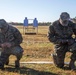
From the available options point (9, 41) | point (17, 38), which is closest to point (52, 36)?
point (17, 38)

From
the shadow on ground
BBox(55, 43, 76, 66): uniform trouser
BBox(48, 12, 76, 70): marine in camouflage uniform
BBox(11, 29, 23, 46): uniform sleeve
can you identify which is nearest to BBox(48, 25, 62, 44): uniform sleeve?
BBox(48, 12, 76, 70): marine in camouflage uniform

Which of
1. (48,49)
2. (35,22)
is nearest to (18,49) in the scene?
(48,49)

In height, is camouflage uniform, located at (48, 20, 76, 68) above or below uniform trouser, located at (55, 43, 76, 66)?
above

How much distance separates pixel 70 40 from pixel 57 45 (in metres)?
0.46

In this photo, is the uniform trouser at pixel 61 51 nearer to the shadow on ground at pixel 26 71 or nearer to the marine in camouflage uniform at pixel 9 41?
the shadow on ground at pixel 26 71

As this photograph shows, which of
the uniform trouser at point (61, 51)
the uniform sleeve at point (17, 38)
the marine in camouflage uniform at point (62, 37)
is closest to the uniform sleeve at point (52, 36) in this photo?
the marine in camouflage uniform at point (62, 37)

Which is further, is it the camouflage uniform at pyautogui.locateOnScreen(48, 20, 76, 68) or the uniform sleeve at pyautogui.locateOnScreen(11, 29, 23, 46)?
the camouflage uniform at pyautogui.locateOnScreen(48, 20, 76, 68)

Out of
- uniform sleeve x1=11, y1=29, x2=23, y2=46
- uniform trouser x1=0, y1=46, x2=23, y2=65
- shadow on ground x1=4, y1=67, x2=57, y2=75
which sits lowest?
shadow on ground x1=4, y1=67, x2=57, y2=75

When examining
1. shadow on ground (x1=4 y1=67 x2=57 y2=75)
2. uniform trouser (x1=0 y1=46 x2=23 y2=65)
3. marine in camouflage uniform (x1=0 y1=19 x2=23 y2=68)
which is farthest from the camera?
uniform trouser (x1=0 y1=46 x2=23 y2=65)

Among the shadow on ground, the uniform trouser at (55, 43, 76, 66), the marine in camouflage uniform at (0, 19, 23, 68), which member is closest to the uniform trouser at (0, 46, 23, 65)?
the marine in camouflage uniform at (0, 19, 23, 68)

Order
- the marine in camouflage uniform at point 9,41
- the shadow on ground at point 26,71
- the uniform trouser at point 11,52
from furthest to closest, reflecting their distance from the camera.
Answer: the uniform trouser at point 11,52 → the marine in camouflage uniform at point 9,41 → the shadow on ground at point 26,71

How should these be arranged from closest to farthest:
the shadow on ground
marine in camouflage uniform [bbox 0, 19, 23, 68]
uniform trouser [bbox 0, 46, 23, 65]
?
the shadow on ground, marine in camouflage uniform [bbox 0, 19, 23, 68], uniform trouser [bbox 0, 46, 23, 65]

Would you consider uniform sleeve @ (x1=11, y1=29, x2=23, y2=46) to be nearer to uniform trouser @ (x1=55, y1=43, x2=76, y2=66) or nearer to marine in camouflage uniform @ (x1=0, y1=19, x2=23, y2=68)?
marine in camouflage uniform @ (x1=0, y1=19, x2=23, y2=68)

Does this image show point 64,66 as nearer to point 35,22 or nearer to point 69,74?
point 69,74
